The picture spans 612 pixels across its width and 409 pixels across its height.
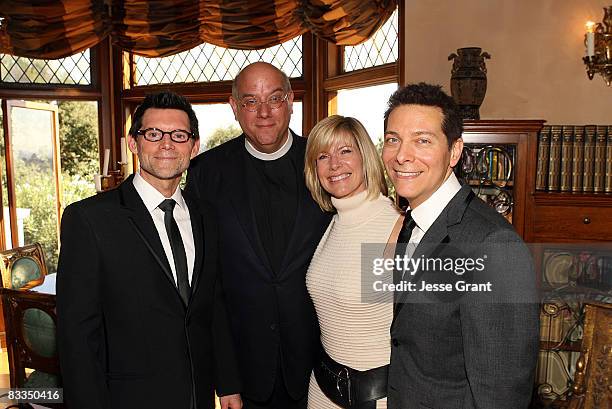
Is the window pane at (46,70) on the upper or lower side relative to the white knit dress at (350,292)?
upper

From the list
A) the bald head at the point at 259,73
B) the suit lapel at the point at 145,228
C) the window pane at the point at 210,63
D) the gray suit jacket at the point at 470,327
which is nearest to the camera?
the gray suit jacket at the point at 470,327

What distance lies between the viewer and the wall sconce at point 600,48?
10.3 feet

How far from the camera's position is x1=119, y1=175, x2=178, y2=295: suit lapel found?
71.2 inches

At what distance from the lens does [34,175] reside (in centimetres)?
520

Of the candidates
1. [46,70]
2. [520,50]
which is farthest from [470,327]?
[46,70]

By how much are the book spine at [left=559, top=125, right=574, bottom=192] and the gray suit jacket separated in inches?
87.2

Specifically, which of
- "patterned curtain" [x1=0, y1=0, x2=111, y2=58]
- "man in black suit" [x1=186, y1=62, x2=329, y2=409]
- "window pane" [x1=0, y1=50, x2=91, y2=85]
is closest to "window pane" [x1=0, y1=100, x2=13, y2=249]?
"window pane" [x1=0, y1=50, x2=91, y2=85]

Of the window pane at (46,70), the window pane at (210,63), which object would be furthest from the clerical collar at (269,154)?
the window pane at (46,70)

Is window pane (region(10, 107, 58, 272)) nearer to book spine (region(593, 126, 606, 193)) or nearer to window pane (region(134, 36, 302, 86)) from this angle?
window pane (region(134, 36, 302, 86))

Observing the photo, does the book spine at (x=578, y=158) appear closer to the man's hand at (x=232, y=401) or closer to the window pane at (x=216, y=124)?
the man's hand at (x=232, y=401)

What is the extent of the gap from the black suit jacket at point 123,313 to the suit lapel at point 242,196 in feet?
1.48

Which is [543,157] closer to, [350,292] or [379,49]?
[379,49]

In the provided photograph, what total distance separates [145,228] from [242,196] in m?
0.70

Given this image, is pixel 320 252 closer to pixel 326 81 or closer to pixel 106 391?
pixel 106 391
